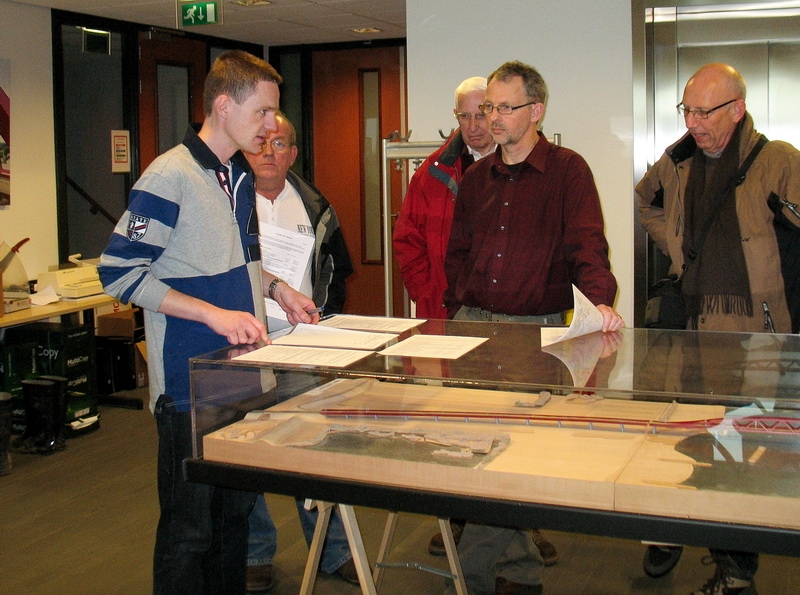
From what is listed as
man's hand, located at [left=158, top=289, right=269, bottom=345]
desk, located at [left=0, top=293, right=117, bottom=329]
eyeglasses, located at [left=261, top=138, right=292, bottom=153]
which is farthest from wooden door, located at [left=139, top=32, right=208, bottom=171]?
man's hand, located at [left=158, top=289, right=269, bottom=345]

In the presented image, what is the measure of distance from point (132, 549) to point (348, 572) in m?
0.93

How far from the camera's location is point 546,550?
327 centimetres

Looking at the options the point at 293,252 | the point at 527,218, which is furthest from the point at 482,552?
the point at 293,252

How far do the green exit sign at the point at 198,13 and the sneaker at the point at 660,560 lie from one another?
3974 millimetres

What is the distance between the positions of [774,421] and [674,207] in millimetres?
1624

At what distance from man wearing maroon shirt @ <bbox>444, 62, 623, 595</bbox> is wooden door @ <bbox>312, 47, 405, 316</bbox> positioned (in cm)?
476

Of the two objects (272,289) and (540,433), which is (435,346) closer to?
(540,433)

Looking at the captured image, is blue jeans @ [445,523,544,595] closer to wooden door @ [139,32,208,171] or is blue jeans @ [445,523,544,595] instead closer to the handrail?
the handrail

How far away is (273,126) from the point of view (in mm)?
2324

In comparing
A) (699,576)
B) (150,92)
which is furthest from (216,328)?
(150,92)

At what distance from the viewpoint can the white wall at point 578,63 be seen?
14.3 ft

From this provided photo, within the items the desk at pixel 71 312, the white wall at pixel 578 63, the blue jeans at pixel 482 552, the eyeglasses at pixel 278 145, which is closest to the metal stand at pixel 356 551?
the blue jeans at pixel 482 552

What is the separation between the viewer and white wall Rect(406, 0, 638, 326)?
437 centimetres

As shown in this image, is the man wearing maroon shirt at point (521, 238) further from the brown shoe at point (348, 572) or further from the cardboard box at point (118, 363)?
the cardboard box at point (118, 363)
